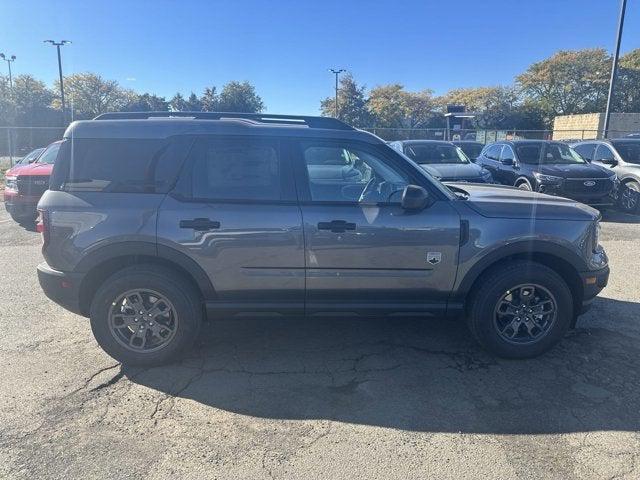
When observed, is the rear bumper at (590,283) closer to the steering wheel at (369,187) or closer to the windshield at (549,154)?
the steering wheel at (369,187)

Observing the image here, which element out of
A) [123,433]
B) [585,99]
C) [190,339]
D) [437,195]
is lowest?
[123,433]

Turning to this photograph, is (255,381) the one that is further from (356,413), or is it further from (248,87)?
(248,87)

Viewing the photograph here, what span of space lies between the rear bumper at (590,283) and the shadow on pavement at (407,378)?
1.55ft

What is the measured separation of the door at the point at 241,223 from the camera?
3527mm

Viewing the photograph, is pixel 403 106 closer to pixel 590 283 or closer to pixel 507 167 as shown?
pixel 507 167

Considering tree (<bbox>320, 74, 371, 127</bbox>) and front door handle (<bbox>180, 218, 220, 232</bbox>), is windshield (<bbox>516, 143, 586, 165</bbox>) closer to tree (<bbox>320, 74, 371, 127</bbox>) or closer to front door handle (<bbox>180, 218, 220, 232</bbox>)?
front door handle (<bbox>180, 218, 220, 232</bbox>)

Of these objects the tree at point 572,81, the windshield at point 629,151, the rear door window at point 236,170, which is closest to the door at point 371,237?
the rear door window at point 236,170

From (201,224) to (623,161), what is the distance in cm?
1139

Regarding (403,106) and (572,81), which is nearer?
(572,81)

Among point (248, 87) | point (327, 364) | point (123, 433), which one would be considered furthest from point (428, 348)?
point (248, 87)

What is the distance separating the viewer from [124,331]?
12.1 feet

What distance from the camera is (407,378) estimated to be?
3.57 metres

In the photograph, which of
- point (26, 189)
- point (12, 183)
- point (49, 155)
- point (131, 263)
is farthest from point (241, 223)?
point (49, 155)

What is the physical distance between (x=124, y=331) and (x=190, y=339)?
52 centimetres
